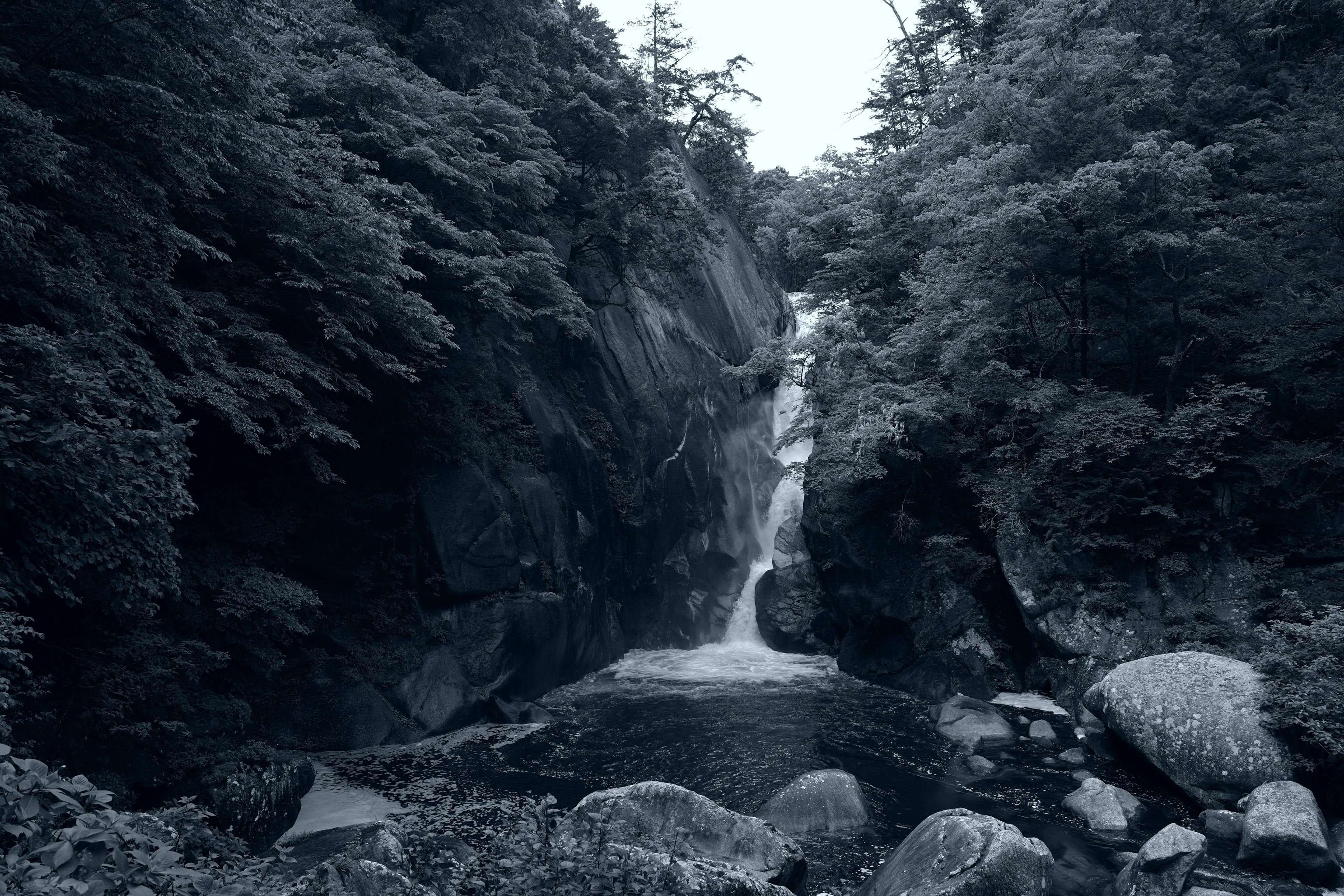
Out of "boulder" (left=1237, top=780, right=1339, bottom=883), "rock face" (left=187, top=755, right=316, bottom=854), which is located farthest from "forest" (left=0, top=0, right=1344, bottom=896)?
"boulder" (left=1237, top=780, right=1339, bottom=883)

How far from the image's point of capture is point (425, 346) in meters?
12.0

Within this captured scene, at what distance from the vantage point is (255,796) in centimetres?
926

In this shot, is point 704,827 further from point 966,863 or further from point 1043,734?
point 1043,734

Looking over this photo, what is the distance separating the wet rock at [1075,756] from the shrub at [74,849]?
12426 millimetres

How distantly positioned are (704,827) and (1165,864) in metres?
4.77

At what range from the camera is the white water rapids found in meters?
19.0

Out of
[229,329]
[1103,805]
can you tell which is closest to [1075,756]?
[1103,805]

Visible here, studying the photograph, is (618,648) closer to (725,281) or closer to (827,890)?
(827,890)

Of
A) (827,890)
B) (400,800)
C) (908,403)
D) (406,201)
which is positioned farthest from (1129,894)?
(406,201)

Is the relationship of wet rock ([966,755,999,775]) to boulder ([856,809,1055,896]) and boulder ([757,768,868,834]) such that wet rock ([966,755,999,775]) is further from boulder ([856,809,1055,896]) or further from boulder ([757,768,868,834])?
boulder ([856,809,1055,896])

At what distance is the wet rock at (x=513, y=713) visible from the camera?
14.8 metres

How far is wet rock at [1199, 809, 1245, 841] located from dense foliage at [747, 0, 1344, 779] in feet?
4.80

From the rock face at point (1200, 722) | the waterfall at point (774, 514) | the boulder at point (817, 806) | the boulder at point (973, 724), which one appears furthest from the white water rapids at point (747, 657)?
the rock face at point (1200, 722)

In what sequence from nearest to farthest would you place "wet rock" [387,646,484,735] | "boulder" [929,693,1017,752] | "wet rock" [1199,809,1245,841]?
1. "wet rock" [1199,809,1245,841]
2. "boulder" [929,693,1017,752]
3. "wet rock" [387,646,484,735]
